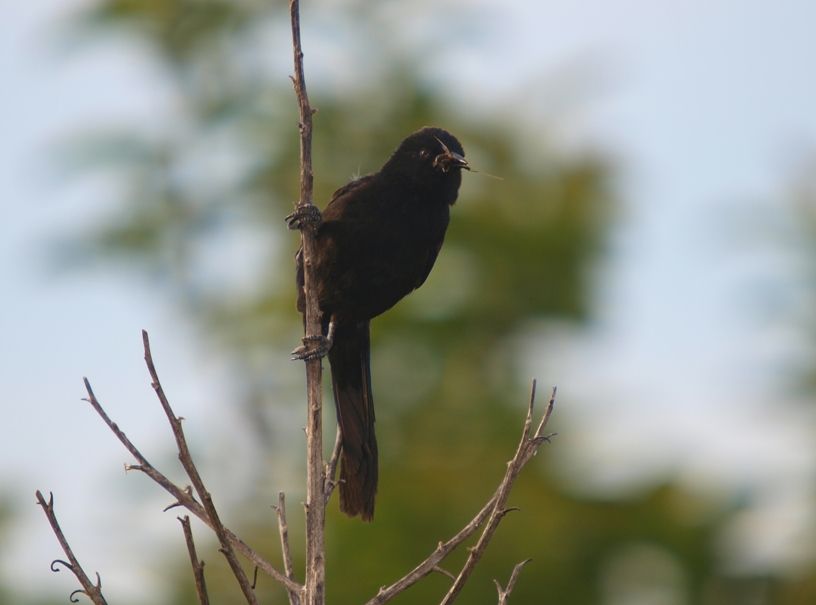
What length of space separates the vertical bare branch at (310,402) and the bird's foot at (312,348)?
60 millimetres

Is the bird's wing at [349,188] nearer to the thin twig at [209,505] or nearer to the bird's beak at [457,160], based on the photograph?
the bird's beak at [457,160]

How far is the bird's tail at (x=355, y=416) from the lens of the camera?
15.4 feet

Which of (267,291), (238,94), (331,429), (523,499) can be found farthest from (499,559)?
(238,94)

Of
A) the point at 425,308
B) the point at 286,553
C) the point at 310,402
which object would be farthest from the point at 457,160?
the point at 425,308

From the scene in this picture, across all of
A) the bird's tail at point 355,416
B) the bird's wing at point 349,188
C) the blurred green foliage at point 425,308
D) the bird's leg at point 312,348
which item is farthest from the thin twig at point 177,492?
the blurred green foliage at point 425,308

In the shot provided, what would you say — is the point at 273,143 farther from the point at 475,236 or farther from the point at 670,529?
the point at 670,529

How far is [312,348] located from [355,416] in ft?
3.33

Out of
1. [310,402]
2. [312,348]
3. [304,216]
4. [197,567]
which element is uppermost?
[304,216]

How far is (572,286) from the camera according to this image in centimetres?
1755

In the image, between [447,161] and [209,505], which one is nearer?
[209,505]

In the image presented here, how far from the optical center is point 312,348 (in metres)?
4.11

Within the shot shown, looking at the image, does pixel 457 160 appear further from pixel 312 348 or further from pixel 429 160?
pixel 312 348

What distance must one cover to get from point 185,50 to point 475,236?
15.3 ft

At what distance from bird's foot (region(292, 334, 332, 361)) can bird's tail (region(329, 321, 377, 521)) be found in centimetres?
47
